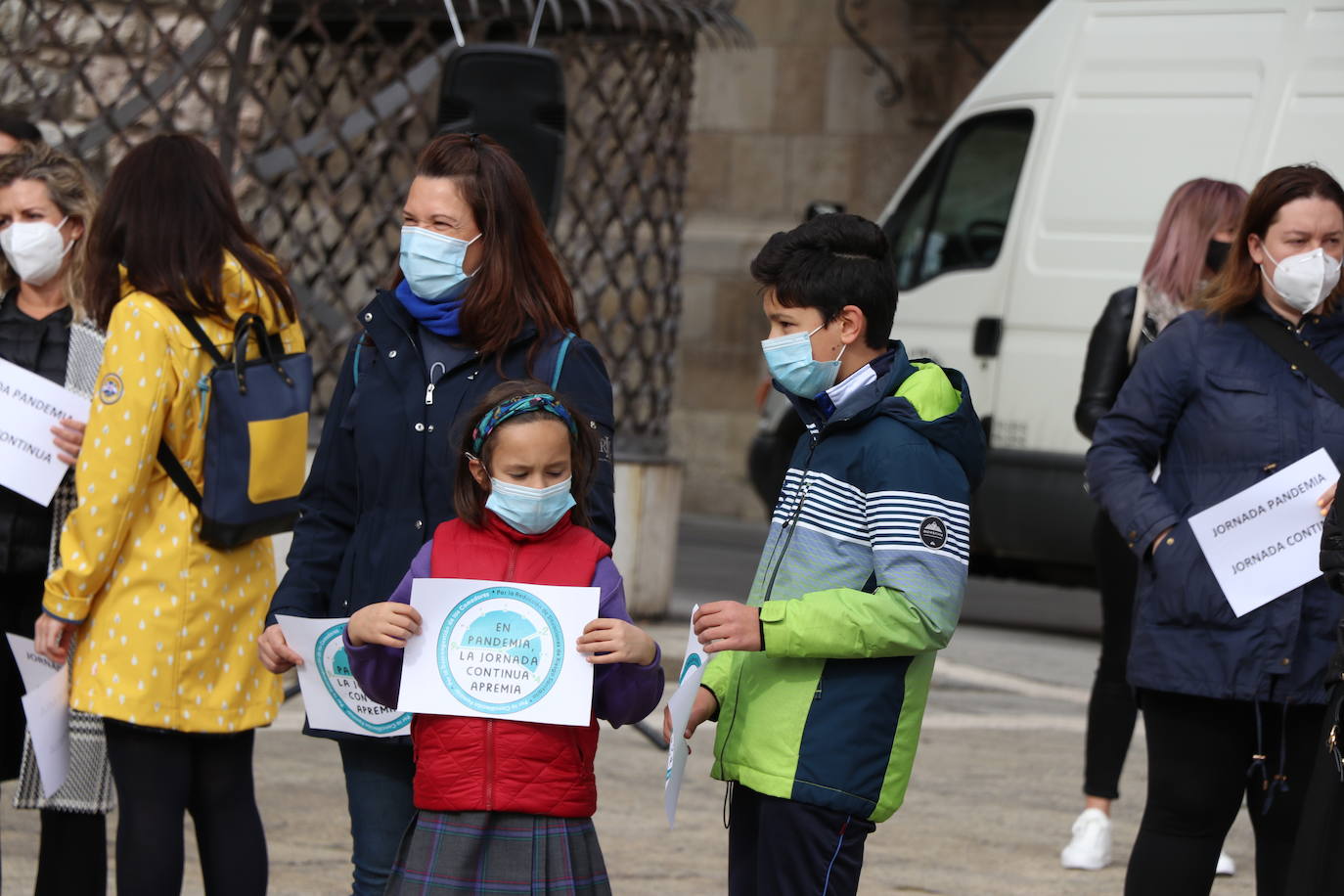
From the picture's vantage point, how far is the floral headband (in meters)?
3.37

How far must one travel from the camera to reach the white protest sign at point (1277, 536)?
4.10m

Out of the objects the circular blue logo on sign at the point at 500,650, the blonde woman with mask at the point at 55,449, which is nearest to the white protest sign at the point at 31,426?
the blonde woman with mask at the point at 55,449

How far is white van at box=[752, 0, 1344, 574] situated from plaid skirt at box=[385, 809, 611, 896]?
6529mm

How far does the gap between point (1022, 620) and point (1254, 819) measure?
707cm

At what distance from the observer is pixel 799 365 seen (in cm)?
342

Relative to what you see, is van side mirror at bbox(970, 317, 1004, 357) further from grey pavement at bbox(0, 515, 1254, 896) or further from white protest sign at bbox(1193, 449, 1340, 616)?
white protest sign at bbox(1193, 449, 1340, 616)

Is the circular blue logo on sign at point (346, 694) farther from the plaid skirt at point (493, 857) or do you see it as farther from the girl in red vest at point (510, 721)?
the plaid skirt at point (493, 857)

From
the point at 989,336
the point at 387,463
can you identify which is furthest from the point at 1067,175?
the point at 387,463

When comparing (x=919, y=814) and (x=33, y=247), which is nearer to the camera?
(x=33, y=247)

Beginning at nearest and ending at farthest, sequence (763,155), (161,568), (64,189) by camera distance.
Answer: (161,568)
(64,189)
(763,155)

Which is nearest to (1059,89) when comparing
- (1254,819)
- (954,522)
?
(1254,819)

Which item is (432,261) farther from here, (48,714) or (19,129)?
(19,129)

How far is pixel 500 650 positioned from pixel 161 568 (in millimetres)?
993

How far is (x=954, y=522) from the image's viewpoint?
3.38 metres
